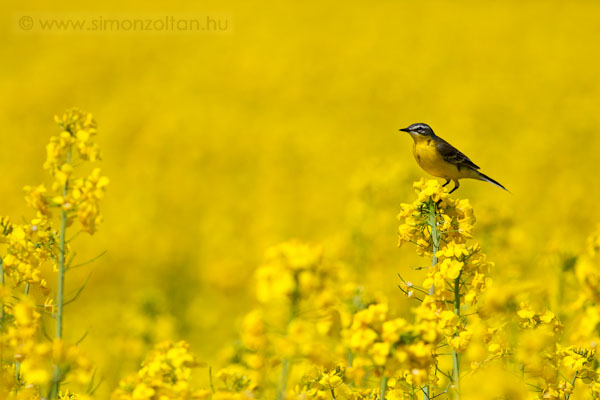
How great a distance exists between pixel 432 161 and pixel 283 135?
15622 millimetres

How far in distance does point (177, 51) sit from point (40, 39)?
5.53 m

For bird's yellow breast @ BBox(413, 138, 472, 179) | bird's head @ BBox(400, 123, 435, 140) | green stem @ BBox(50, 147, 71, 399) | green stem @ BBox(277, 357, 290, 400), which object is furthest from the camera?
bird's head @ BBox(400, 123, 435, 140)

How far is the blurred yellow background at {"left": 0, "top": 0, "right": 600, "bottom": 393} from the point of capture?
9.43 meters

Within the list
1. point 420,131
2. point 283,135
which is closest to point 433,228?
point 420,131

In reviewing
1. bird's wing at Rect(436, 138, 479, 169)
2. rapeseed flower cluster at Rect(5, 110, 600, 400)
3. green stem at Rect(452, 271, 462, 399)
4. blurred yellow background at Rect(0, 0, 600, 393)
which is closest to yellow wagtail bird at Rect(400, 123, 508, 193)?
bird's wing at Rect(436, 138, 479, 169)

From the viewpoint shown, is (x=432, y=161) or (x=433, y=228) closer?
(x=433, y=228)

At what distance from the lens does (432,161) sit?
210 inches

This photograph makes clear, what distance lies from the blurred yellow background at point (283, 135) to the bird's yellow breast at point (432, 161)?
3.73ft

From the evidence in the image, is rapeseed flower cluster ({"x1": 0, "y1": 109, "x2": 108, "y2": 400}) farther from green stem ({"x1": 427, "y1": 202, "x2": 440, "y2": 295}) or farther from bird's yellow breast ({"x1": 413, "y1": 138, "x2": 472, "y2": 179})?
bird's yellow breast ({"x1": 413, "y1": 138, "x2": 472, "y2": 179})

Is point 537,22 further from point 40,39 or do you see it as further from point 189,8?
point 40,39

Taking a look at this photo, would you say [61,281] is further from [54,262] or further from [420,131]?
[420,131]

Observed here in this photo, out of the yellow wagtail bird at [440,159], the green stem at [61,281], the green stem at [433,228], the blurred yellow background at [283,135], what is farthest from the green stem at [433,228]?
the blurred yellow background at [283,135]

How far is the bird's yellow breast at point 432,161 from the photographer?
534cm

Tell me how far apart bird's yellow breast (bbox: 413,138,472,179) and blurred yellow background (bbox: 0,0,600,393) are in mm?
1137
